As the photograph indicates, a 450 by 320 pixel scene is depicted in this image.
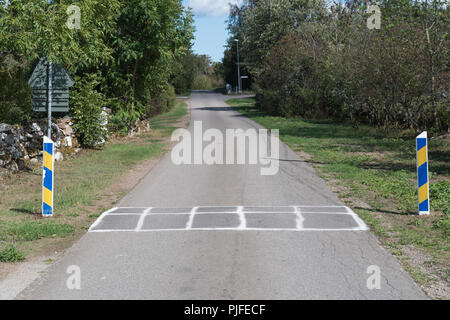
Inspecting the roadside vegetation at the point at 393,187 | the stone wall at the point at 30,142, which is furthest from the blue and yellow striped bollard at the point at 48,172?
the stone wall at the point at 30,142

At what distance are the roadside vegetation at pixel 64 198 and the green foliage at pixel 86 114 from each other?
620 mm

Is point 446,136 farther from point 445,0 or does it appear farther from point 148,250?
point 148,250

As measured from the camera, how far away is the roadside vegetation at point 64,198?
8.34 meters

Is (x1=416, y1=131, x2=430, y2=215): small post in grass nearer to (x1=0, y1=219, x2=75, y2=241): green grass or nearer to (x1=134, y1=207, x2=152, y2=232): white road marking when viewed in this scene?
(x1=134, y1=207, x2=152, y2=232): white road marking

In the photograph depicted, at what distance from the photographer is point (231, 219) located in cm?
950

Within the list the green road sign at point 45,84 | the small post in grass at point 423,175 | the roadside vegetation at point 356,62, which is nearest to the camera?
the small post in grass at point 423,175

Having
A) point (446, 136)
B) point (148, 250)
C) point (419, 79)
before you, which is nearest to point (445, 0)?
point (419, 79)

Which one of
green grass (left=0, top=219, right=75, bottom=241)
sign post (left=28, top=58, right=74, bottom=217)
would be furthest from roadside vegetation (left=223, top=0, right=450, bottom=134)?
green grass (left=0, top=219, right=75, bottom=241)

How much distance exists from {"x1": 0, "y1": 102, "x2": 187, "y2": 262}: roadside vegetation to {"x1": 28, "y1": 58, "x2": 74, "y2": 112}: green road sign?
6.30ft

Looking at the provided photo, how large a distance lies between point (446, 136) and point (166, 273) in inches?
757

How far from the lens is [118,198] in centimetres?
1177

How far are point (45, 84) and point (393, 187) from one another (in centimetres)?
904

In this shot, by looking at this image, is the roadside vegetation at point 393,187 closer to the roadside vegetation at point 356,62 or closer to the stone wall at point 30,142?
the roadside vegetation at point 356,62

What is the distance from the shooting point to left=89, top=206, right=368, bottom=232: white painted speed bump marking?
8930 mm
